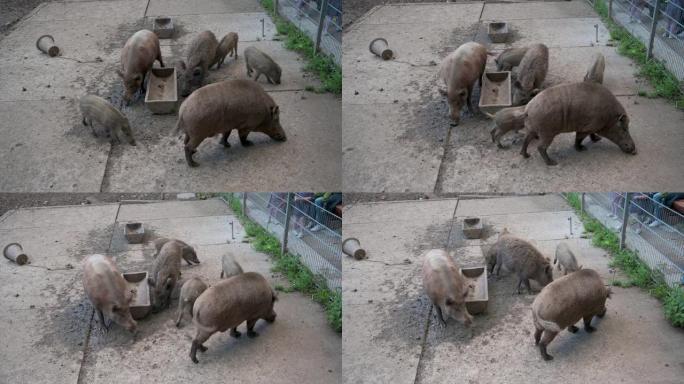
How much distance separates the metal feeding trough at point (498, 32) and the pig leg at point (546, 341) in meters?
4.54

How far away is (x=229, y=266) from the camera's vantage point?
1088 centimetres

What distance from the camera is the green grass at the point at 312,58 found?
39.2 ft

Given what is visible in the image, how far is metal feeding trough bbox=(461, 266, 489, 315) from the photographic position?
33.4ft

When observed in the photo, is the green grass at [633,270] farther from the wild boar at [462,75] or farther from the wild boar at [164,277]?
the wild boar at [164,277]

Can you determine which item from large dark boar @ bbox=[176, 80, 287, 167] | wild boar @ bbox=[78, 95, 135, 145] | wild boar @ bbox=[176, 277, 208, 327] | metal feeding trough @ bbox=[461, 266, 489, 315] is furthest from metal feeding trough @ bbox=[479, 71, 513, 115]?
wild boar @ bbox=[78, 95, 135, 145]

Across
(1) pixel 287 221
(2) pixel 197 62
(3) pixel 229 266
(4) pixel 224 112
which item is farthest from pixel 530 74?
(3) pixel 229 266

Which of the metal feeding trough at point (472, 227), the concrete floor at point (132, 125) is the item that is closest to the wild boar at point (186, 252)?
the concrete floor at point (132, 125)

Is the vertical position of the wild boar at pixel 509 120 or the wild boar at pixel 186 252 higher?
the wild boar at pixel 509 120

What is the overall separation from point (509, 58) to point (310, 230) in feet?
10.1

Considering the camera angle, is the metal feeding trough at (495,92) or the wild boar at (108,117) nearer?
the wild boar at (108,117)

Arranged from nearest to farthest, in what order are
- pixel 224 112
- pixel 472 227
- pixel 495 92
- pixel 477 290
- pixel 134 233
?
1. pixel 224 112
2. pixel 477 290
3. pixel 495 92
4. pixel 472 227
5. pixel 134 233

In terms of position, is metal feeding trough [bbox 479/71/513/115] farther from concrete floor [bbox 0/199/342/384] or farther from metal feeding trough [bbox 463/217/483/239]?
concrete floor [bbox 0/199/342/384]

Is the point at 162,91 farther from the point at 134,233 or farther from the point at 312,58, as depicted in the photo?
the point at 312,58

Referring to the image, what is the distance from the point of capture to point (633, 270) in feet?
35.7
